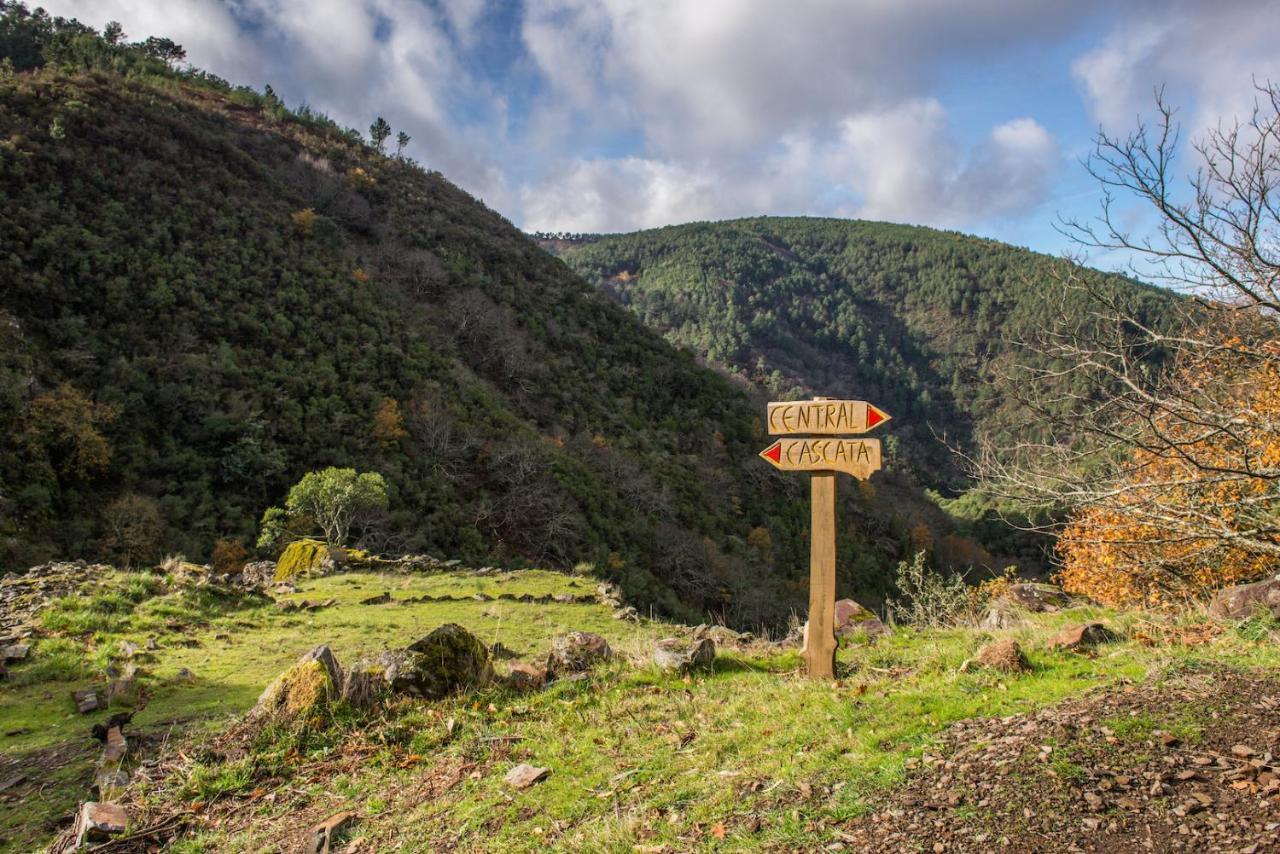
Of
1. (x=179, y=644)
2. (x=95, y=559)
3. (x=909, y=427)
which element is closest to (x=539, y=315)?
(x=95, y=559)

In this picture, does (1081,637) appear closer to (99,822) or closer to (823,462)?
(823,462)

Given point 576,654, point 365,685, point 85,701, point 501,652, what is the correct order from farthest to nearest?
point 501,652
point 576,654
point 85,701
point 365,685

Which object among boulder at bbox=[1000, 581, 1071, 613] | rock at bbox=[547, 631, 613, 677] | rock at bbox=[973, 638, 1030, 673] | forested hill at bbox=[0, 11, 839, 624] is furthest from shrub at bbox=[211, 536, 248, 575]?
rock at bbox=[973, 638, 1030, 673]

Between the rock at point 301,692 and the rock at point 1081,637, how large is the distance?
5515 mm

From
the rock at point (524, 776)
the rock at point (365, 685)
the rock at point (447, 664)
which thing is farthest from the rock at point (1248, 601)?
the rock at point (365, 685)

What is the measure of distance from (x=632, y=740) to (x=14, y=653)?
232 inches

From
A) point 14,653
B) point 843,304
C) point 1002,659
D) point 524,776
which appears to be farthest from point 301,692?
point 843,304

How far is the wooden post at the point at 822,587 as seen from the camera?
16.7 feet

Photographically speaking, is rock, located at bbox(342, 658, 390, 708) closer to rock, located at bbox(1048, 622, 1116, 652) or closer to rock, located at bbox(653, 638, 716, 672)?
rock, located at bbox(653, 638, 716, 672)

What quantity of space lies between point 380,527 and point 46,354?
36.7 feet

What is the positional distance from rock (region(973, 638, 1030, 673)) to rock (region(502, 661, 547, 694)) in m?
3.38

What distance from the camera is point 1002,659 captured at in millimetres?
4668

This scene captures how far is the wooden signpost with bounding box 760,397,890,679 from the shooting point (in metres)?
5.09

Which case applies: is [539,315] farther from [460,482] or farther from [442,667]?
[442,667]
